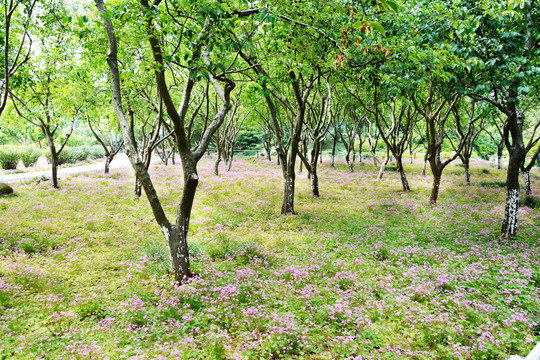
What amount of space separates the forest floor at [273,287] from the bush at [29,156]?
2685 centimetres

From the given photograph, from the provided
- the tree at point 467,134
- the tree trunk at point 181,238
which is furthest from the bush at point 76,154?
the tree at point 467,134

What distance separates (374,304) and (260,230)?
6.45 meters

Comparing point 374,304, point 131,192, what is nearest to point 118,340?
point 374,304

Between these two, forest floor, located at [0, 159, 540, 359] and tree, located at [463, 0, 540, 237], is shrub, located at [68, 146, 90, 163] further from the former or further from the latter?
tree, located at [463, 0, 540, 237]

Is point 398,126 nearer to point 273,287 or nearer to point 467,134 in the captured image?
point 467,134

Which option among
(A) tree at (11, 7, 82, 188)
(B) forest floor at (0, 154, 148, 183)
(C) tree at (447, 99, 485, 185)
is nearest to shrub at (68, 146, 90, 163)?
(B) forest floor at (0, 154, 148, 183)

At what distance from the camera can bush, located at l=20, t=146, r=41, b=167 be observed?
3472 cm

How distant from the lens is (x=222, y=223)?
1303 cm

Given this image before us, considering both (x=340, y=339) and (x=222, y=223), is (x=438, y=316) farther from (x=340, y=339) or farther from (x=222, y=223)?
(x=222, y=223)

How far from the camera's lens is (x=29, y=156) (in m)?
35.4

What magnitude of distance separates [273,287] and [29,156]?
1658 inches

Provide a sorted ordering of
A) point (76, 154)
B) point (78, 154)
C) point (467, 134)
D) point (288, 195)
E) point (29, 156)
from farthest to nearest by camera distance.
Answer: point (78, 154), point (76, 154), point (29, 156), point (467, 134), point (288, 195)

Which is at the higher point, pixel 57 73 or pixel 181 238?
pixel 57 73

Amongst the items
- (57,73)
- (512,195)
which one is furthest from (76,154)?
(512,195)
